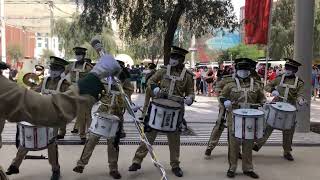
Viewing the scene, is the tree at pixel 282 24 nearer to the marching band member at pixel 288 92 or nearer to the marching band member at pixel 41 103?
the marching band member at pixel 288 92

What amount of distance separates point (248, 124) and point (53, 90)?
297cm

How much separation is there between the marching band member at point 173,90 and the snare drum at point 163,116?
20cm

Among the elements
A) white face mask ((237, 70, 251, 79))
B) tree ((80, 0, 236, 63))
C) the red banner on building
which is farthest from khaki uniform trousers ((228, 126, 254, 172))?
the red banner on building

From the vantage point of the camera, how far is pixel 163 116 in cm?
771

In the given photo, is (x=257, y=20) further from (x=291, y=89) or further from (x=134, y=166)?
(x=134, y=166)

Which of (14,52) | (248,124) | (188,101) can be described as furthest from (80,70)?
(14,52)

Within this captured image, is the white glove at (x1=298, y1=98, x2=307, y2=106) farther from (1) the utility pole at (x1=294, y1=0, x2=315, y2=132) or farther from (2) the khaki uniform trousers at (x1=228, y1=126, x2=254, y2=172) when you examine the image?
(1) the utility pole at (x1=294, y1=0, x2=315, y2=132)

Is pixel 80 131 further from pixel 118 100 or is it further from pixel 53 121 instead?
pixel 53 121

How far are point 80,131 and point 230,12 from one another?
5.03 m

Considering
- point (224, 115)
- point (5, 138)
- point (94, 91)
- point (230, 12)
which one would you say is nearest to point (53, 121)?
point (94, 91)

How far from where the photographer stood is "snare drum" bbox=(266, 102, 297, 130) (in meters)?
8.85

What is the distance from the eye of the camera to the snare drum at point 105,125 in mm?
7406

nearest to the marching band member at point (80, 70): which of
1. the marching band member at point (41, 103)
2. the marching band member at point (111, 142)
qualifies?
the marching band member at point (111, 142)

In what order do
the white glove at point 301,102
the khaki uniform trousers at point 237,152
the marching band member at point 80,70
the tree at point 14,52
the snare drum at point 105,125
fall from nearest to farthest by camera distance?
the snare drum at point 105,125 → the khaki uniform trousers at point 237,152 → the white glove at point 301,102 → the marching band member at point 80,70 → the tree at point 14,52
